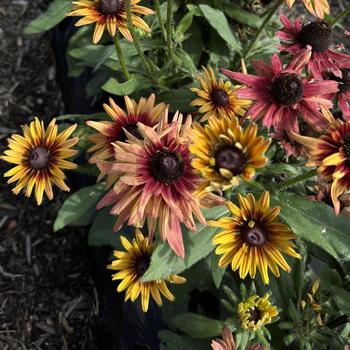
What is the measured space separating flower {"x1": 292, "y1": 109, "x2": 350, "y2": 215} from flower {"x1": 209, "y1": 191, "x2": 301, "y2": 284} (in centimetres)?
21

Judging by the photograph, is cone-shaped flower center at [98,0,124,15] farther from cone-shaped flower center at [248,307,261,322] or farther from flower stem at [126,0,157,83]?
cone-shaped flower center at [248,307,261,322]

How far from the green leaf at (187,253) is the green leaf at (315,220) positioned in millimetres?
183

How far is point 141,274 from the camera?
142 centimetres

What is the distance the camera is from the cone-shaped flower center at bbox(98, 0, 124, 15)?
139 centimetres

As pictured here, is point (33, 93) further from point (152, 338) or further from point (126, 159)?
point (126, 159)

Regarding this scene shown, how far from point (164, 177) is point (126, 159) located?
0.09 m

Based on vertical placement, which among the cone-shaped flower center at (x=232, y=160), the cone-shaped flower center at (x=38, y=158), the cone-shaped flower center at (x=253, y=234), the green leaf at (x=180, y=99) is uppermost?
the cone-shaped flower center at (x=232, y=160)

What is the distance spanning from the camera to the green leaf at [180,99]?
166 cm

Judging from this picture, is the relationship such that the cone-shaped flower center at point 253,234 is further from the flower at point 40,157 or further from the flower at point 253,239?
the flower at point 40,157

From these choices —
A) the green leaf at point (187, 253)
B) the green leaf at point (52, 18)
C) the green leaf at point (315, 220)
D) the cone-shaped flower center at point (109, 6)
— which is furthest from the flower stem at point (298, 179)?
the green leaf at point (52, 18)

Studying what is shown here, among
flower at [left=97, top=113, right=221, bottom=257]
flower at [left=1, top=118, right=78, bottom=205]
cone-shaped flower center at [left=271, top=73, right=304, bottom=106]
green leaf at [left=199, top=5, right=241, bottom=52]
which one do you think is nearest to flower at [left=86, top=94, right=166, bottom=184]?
flower at [left=1, top=118, right=78, bottom=205]

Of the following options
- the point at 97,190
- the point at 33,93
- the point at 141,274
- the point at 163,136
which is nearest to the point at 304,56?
the point at 163,136

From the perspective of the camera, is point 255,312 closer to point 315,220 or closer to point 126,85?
point 315,220

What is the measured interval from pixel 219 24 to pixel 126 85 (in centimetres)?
49
